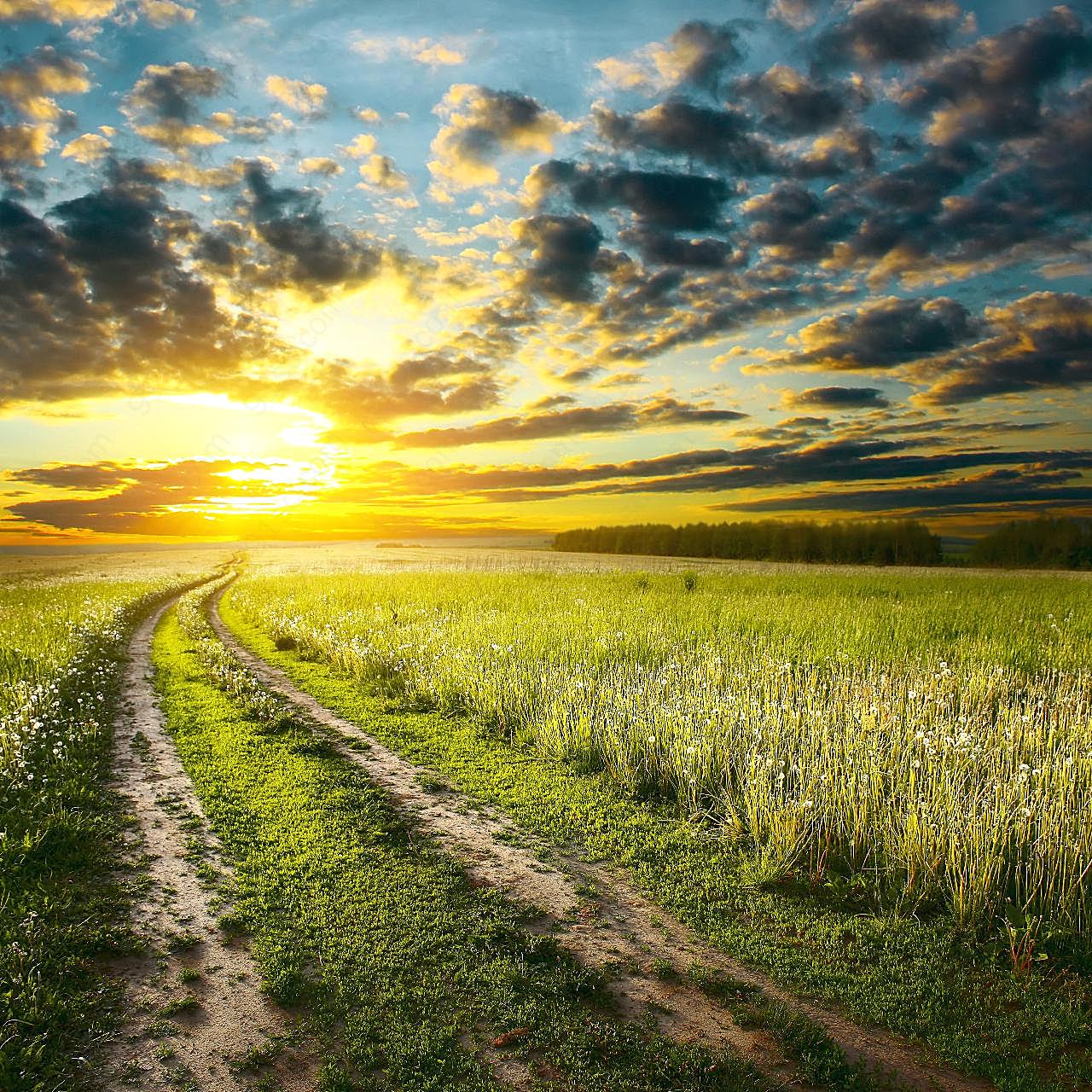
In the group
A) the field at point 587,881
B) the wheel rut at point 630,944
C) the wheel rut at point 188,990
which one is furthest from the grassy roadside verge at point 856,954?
the wheel rut at point 188,990

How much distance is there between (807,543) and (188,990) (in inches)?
3516

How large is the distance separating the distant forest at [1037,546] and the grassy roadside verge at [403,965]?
3113 inches

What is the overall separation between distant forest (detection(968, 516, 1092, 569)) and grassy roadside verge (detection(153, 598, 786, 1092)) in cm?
7907

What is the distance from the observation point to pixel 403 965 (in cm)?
512

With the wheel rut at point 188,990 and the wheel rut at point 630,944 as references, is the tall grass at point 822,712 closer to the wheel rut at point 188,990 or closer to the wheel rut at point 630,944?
the wheel rut at point 630,944

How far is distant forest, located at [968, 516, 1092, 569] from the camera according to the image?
6900 centimetres

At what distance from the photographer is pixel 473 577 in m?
42.2

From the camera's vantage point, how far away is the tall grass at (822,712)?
619cm

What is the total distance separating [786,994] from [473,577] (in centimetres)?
3801

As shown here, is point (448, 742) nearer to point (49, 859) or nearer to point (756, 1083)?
point (49, 859)

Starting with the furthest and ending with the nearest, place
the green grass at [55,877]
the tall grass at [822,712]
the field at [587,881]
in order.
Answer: the tall grass at [822,712] < the green grass at [55,877] < the field at [587,881]

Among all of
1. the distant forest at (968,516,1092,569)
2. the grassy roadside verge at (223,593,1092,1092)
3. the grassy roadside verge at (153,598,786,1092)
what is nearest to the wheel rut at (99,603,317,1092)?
the grassy roadside verge at (153,598,786,1092)

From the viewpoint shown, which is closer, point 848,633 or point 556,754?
point 556,754

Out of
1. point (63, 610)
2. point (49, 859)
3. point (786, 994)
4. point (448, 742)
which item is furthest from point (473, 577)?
point (786, 994)
